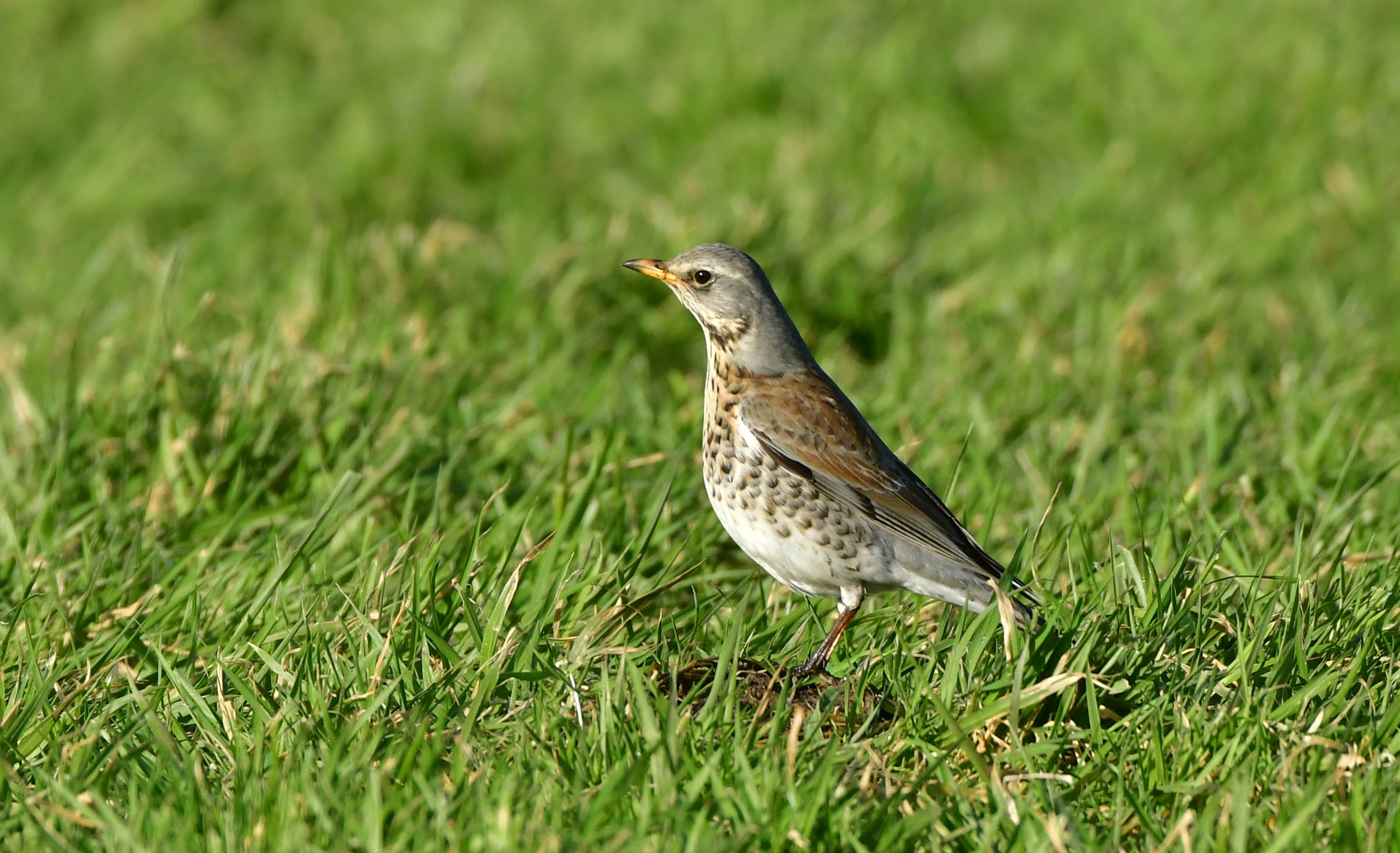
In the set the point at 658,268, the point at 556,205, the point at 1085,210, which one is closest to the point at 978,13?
the point at 1085,210

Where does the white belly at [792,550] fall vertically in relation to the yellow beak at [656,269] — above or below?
below

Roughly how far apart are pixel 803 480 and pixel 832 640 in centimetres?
55

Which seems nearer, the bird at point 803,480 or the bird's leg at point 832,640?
the bird's leg at point 832,640

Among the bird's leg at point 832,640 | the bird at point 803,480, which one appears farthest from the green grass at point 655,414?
the bird at point 803,480

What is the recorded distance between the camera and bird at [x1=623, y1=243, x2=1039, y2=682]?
4480mm

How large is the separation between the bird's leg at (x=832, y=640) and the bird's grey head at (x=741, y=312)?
2.65ft

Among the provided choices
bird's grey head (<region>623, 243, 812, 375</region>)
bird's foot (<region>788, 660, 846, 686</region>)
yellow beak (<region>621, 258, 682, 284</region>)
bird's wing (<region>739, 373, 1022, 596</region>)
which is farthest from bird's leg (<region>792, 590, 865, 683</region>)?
yellow beak (<region>621, 258, 682, 284</region>)

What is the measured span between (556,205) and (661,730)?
20.6ft

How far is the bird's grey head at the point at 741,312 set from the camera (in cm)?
503

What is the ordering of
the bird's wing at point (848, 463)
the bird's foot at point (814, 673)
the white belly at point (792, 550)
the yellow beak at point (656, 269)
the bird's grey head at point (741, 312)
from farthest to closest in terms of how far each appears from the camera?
the yellow beak at point (656, 269) < the bird's grey head at point (741, 312) < the bird's wing at point (848, 463) < the white belly at point (792, 550) < the bird's foot at point (814, 673)

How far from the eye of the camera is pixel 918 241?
27.7ft

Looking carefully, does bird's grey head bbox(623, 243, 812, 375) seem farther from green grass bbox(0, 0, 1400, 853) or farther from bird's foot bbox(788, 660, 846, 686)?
bird's foot bbox(788, 660, 846, 686)

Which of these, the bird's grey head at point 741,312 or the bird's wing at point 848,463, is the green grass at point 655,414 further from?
the bird's grey head at point 741,312

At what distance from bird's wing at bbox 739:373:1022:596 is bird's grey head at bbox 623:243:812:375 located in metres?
0.11
